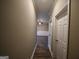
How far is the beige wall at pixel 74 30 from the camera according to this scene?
1724 millimetres

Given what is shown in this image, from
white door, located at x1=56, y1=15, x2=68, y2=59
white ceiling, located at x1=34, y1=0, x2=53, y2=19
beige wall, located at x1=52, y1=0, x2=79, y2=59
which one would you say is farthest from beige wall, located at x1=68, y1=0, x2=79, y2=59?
white ceiling, located at x1=34, y1=0, x2=53, y2=19

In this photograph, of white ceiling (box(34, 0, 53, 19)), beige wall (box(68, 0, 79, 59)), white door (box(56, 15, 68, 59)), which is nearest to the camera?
beige wall (box(68, 0, 79, 59))

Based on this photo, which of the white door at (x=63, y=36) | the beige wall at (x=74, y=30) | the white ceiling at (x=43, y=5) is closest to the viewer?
the beige wall at (x=74, y=30)

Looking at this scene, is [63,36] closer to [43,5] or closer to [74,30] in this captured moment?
[74,30]

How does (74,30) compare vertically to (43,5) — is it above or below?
below

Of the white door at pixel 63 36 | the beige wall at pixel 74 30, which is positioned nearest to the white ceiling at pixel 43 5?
the white door at pixel 63 36

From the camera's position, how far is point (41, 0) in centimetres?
368

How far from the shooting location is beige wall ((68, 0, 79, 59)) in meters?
1.72

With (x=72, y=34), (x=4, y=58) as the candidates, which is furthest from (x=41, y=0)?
(x=4, y=58)

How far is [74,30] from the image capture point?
173 cm

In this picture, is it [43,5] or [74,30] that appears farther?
[43,5]

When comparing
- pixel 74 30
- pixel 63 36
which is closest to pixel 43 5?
pixel 63 36

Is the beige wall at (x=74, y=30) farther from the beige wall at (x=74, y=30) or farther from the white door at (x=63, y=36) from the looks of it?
the white door at (x=63, y=36)

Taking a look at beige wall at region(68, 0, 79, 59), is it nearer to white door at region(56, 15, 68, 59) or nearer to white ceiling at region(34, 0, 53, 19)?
white door at region(56, 15, 68, 59)
